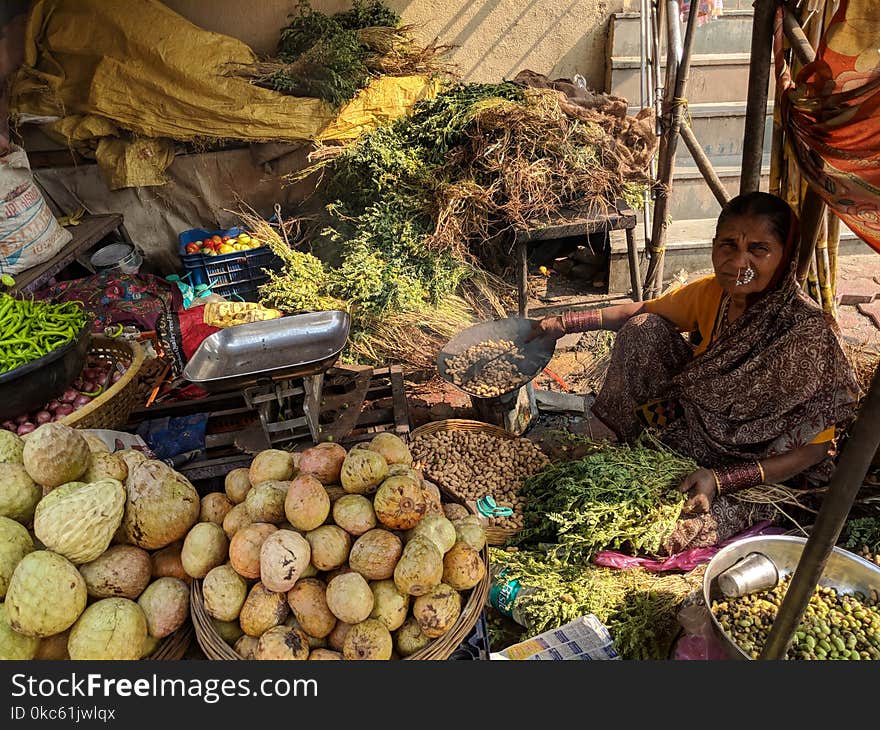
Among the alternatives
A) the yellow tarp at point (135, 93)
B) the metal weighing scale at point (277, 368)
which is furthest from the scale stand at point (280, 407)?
the yellow tarp at point (135, 93)

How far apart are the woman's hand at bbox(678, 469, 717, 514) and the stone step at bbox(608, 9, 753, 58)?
4.69 metres

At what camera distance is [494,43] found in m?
5.57

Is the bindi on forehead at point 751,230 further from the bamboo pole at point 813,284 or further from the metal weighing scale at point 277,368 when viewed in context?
the metal weighing scale at point 277,368

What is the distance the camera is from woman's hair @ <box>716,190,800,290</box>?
6.78 feet

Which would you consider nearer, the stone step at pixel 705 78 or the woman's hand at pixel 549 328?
the woman's hand at pixel 549 328

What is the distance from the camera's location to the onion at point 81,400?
2749 millimetres

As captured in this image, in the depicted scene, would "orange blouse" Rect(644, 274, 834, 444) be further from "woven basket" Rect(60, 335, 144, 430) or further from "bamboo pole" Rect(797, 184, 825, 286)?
"woven basket" Rect(60, 335, 144, 430)

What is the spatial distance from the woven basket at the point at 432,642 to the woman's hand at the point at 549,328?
1662 millimetres

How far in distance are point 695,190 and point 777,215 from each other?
3.57 m

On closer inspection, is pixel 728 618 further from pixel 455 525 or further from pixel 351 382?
pixel 351 382

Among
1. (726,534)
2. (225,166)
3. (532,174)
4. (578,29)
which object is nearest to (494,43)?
(578,29)

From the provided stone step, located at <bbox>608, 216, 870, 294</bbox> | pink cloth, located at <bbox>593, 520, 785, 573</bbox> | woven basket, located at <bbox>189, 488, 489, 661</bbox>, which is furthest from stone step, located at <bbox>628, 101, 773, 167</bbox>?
woven basket, located at <bbox>189, 488, 489, 661</bbox>

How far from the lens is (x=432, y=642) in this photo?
54.2 inches

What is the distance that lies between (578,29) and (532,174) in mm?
2540
